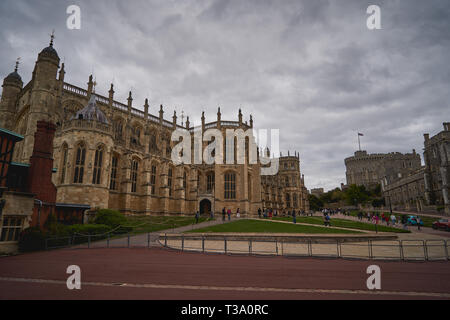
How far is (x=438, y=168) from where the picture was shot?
49.6 metres

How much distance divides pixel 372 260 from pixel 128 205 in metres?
27.7

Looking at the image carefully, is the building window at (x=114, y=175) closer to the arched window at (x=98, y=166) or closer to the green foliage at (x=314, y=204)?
the arched window at (x=98, y=166)

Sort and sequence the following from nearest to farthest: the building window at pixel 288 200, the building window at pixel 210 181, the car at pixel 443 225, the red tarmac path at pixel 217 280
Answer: the red tarmac path at pixel 217 280 → the car at pixel 443 225 → the building window at pixel 210 181 → the building window at pixel 288 200

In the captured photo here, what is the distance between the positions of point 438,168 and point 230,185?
43.2 metres

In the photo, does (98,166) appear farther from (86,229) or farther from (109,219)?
(86,229)

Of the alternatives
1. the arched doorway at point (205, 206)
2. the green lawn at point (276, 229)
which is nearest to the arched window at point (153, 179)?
the arched doorway at point (205, 206)

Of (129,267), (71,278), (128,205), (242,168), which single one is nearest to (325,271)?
(129,267)

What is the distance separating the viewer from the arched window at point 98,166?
2642cm

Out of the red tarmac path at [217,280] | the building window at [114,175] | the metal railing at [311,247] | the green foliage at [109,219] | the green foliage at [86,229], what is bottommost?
the metal railing at [311,247]

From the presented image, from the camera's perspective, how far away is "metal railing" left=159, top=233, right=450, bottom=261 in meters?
11.9

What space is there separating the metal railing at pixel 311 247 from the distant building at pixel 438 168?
39.5 meters

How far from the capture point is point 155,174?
37969 millimetres

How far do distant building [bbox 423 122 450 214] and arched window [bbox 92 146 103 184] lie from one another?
2196 inches
